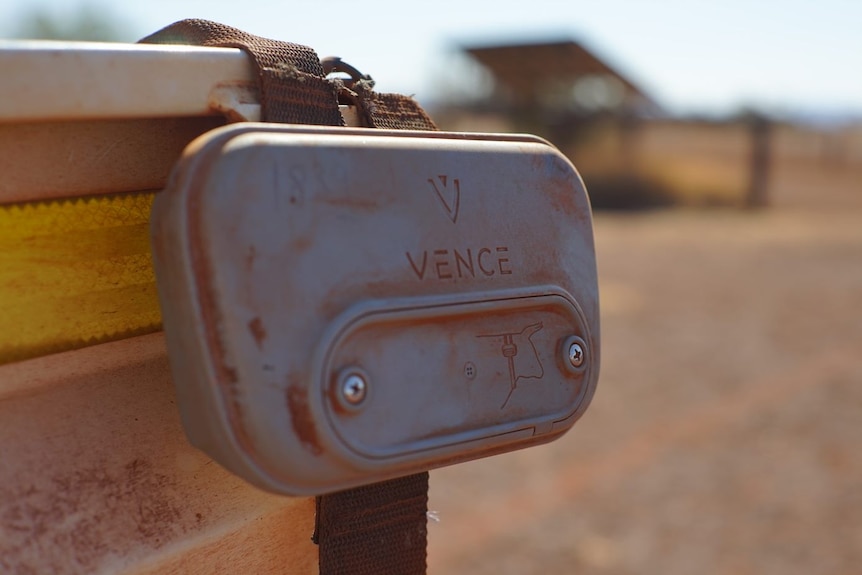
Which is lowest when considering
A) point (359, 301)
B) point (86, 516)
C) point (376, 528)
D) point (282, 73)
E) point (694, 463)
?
point (694, 463)

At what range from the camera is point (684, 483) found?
4.48m

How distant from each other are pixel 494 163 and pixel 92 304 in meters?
0.37

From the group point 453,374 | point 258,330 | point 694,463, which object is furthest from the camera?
point 694,463

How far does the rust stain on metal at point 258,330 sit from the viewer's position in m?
0.64

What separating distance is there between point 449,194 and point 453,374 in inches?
6.1

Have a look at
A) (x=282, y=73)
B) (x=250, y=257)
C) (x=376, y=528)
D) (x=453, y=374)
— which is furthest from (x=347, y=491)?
(x=282, y=73)

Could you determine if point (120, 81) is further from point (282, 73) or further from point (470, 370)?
point (470, 370)

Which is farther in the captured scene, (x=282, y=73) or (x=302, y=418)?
(x=282, y=73)

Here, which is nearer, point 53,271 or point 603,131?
point 53,271

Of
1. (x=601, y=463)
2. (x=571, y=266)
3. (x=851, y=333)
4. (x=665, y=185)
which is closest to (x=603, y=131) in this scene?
(x=665, y=185)

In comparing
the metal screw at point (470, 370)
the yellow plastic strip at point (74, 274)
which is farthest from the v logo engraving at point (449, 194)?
the yellow plastic strip at point (74, 274)

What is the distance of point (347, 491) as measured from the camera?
817mm

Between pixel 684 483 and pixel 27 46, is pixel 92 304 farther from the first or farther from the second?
pixel 684 483

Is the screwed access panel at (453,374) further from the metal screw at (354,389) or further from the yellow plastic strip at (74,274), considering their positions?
the yellow plastic strip at (74,274)
